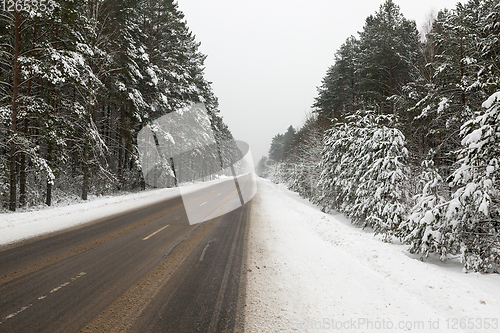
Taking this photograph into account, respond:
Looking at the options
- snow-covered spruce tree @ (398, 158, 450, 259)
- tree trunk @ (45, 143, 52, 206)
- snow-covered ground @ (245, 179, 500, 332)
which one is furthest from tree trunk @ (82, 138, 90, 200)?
snow-covered spruce tree @ (398, 158, 450, 259)

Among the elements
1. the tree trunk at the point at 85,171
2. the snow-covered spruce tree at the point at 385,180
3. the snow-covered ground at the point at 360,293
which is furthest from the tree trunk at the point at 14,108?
the snow-covered spruce tree at the point at 385,180

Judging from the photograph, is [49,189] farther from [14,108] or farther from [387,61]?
[387,61]

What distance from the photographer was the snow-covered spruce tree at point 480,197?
5.34m

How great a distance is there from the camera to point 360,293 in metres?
4.31

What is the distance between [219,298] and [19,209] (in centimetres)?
1292

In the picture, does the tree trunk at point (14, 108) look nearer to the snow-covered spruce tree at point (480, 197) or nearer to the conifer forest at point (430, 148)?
the conifer forest at point (430, 148)

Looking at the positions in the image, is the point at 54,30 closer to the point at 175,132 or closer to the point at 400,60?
the point at 175,132

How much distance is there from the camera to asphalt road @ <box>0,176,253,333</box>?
323cm

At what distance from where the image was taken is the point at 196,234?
Answer: 26.6 ft

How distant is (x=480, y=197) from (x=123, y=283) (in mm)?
8022

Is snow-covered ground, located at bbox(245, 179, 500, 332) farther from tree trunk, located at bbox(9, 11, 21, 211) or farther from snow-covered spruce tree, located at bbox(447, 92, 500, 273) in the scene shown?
tree trunk, located at bbox(9, 11, 21, 211)

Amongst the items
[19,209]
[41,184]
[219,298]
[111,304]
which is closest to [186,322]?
[219,298]

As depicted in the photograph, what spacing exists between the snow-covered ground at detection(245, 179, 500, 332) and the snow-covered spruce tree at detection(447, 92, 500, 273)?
0.67 metres

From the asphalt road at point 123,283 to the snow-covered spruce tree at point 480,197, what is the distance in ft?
18.8
